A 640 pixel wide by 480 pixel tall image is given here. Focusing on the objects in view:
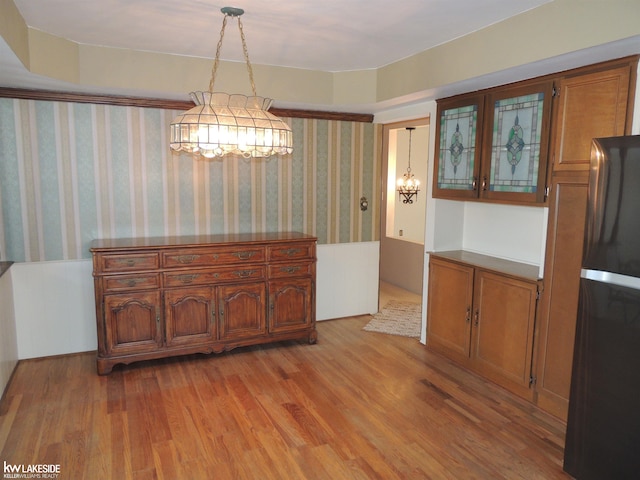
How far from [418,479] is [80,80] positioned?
3.49 metres

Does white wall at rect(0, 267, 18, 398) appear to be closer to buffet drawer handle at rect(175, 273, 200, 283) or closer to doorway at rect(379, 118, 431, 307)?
buffet drawer handle at rect(175, 273, 200, 283)

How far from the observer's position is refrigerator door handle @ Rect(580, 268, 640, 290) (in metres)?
2.04

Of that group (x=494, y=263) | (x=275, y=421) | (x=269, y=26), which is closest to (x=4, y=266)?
(x=275, y=421)

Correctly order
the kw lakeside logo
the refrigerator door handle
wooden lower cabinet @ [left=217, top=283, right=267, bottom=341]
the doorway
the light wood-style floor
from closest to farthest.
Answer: the refrigerator door handle → the kw lakeside logo → the light wood-style floor → wooden lower cabinet @ [left=217, top=283, right=267, bottom=341] → the doorway

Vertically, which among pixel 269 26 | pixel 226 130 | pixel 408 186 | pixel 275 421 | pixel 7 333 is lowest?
pixel 275 421

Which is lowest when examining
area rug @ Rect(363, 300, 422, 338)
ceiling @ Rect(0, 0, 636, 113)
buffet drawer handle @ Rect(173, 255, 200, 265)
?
area rug @ Rect(363, 300, 422, 338)

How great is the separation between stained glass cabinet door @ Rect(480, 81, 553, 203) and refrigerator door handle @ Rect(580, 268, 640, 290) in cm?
98

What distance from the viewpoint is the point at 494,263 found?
3.65 metres

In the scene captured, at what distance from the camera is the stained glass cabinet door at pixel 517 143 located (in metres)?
3.07

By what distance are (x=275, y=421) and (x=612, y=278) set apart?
82.0 inches

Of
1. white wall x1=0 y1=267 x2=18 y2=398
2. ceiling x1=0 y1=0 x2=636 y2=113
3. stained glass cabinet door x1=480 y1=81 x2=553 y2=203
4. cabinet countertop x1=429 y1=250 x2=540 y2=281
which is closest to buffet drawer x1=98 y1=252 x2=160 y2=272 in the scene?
white wall x1=0 y1=267 x2=18 y2=398

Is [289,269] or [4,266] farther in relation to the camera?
[289,269]

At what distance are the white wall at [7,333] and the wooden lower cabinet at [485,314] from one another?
3338 millimetres

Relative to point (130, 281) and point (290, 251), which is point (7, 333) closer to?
point (130, 281)
